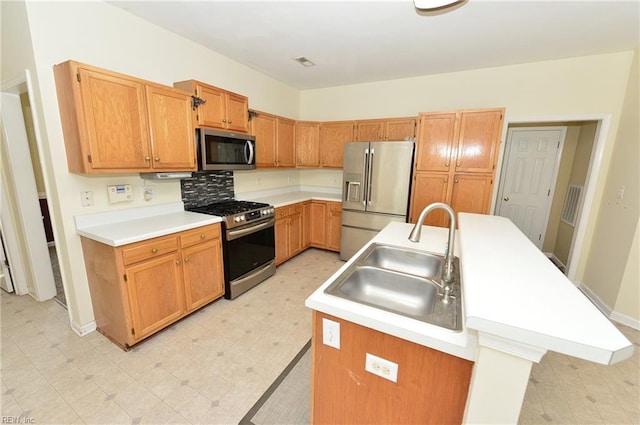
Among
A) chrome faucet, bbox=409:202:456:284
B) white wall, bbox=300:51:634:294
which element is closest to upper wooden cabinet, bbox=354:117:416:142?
white wall, bbox=300:51:634:294

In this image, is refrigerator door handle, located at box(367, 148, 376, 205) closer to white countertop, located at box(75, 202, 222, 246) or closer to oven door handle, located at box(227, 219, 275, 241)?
oven door handle, located at box(227, 219, 275, 241)

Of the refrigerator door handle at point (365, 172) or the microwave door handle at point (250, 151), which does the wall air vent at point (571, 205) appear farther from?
the microwave door handle at point (250, 151)

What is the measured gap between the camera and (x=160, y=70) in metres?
2.55

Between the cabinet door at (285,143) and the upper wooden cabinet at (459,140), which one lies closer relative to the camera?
the upper wooden cabinet at (459,140)

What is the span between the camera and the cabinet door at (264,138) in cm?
340

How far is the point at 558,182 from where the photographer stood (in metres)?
4.05

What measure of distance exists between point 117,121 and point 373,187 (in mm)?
2783

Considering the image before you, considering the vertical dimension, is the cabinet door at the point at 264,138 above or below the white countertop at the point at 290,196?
above

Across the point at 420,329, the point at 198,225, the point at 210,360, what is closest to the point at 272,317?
the point at 210,360

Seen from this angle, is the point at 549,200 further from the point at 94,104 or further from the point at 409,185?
the point at 94,104

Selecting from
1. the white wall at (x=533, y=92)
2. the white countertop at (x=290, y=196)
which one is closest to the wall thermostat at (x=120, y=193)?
the white countertop at (x=290, y=196)

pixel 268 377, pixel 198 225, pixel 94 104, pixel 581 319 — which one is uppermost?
pixel 94 104

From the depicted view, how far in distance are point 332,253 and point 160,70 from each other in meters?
3.22

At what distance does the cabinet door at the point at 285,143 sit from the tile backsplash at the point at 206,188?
2.69 feet
